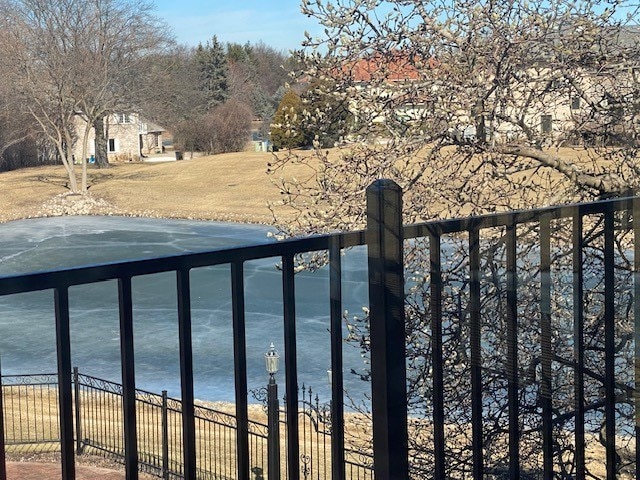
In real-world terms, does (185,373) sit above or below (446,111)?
below

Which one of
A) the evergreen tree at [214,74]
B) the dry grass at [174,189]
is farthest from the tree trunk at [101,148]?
the evergreen tree at [214,74]

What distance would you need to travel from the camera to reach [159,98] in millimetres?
33125

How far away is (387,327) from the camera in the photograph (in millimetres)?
1697

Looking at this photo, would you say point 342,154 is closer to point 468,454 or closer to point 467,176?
point 467,176

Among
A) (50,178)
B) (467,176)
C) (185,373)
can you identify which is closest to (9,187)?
(50,178)

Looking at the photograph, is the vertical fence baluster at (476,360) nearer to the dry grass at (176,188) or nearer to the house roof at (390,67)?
the house roof at (390,67)

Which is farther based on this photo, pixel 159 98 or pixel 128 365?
pixel 159 98

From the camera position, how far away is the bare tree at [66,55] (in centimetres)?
2767

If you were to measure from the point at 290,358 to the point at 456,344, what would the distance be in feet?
5.74

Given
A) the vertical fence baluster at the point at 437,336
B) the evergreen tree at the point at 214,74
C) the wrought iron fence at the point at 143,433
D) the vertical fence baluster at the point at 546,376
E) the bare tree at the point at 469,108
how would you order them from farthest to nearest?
the evergreen tree at the point at 214,74 < the wrought iron fence at the point at 143,433 < the bare tree at the point at 469,108 < the vertical fence baluster at the point at 546,376 < the vertical fence baluster at the point at 437,336

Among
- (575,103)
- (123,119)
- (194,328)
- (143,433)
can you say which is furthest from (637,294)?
(123,119)

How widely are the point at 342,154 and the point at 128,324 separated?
13.0ft

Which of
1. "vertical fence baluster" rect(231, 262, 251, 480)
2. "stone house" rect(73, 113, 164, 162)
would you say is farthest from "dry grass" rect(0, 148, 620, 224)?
"vertical fence baluster" rect(231, 262, 251, 480)

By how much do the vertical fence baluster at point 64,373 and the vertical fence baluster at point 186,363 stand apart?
0.66 feet
